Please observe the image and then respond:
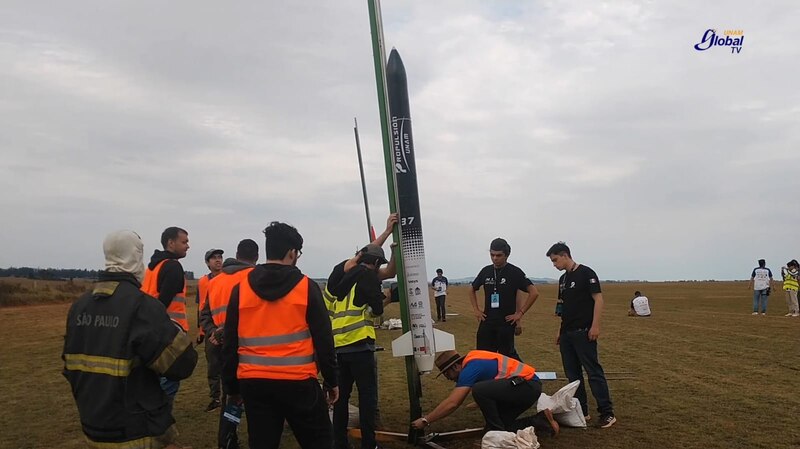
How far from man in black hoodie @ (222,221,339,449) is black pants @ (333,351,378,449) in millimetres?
1613

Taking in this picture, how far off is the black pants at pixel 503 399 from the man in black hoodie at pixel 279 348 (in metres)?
2.28

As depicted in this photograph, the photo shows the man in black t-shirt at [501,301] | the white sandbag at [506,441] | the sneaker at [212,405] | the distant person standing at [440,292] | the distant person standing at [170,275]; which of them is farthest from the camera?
the distant person standing at [440,292]

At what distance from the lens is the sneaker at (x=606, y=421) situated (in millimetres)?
6859

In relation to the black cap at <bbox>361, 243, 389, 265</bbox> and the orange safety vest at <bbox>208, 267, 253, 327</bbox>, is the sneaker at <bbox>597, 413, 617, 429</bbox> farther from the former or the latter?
the orange safety vest at <bbox>208, 267, 253, 327</bbox>

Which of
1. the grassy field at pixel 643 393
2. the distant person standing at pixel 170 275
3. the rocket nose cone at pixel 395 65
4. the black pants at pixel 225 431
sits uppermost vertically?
the rocket nose cone at pixel 395 65

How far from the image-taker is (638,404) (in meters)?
8.02

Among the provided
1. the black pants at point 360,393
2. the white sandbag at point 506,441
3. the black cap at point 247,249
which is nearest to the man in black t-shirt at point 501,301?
the white sandbag at point 506,441

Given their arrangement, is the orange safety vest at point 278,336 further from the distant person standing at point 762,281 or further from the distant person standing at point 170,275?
the distant person standing at point 762,281

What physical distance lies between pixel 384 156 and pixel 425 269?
1.38 m

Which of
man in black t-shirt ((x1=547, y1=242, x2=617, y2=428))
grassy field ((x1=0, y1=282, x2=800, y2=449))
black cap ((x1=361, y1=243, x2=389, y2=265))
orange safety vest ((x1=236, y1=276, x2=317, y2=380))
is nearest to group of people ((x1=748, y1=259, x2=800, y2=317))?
grassy field ((x1=0, y1=282, x2=800, y2=449))

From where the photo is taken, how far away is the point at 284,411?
4.02 metres

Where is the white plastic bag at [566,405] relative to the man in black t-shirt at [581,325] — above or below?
below

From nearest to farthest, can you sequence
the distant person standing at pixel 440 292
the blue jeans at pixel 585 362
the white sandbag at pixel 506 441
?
the white sandbag at pixel 506 441 < the blue jeans at pixel 585 362 < the distant person standing at pixel 440 292

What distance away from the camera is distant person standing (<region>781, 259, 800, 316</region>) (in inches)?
742
